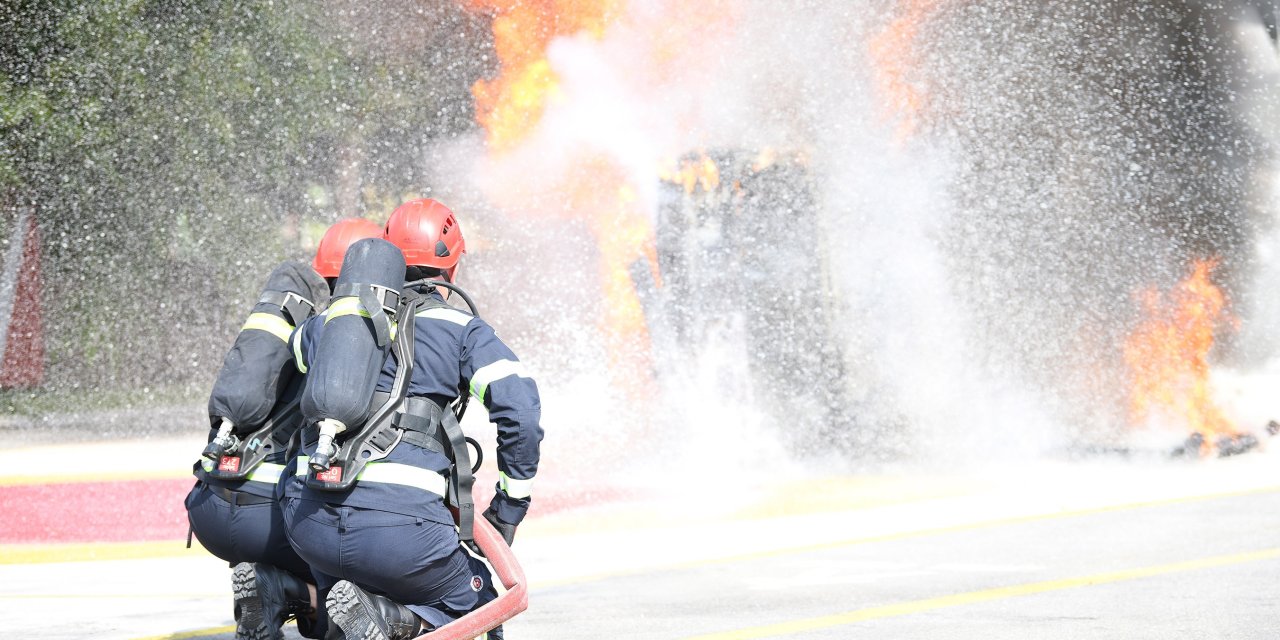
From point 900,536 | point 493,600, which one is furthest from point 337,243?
point 900,536

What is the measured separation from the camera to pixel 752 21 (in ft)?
48.3

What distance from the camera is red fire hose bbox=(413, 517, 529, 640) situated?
148 inches

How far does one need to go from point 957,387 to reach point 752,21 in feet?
14.2

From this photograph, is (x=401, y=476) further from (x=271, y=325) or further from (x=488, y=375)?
(x=271, y=325)

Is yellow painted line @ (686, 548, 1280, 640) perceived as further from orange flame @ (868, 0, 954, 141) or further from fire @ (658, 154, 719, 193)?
orange flame @ (868, 0, 954, 141)

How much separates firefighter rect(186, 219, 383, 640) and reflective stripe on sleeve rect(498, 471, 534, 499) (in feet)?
2.32

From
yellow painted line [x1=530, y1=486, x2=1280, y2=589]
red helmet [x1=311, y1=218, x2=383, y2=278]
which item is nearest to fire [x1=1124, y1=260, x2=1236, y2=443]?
yellow painted line [x1=530, y1=486, x2=1280, y2=589]

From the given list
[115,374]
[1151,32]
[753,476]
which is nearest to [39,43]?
[115,374]

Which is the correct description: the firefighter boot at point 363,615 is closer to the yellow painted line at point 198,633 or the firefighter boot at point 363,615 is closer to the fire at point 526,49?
the yellow painted line at point 198,633

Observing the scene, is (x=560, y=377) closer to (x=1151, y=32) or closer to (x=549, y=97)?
(x=549, y=97)

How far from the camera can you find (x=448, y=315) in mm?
3859

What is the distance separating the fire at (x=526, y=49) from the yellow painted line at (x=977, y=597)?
9.89 metres

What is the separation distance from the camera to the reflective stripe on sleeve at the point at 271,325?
428 cm

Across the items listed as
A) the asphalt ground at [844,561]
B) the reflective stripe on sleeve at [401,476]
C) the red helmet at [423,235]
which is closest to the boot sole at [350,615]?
the reflective stripe on sleeve at [401,476]
